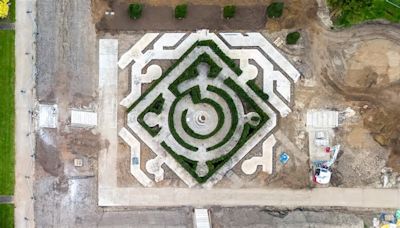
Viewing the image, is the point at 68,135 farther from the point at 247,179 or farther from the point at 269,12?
the point at 269,12

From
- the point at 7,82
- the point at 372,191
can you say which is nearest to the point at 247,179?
the point at 372,191

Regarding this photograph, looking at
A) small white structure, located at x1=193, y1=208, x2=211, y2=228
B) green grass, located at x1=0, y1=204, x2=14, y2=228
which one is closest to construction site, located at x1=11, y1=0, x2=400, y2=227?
small white structure, located at x1=193, y1=208, x2=211, y2=228

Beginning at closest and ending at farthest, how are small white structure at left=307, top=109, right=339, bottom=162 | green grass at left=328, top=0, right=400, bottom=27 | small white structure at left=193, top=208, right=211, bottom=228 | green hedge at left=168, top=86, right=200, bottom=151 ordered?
green grass at left=328, top=0, right=400, bottom=27 < small white structure at left=193, top=208, right=211, bottom=228 < small white structure at left=307, top=109, right=339, bottom=162 < green hedge at left=168, top=86, right=200, bottom=151

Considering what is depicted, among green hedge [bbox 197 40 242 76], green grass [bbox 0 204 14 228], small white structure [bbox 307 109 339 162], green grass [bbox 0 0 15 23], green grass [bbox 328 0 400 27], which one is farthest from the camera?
green grass [bbox 0 0 15 23]

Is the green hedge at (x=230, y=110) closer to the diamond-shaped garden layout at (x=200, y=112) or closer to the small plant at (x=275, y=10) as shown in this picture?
the diamond-shaped garden layout at (x=200, y=112)

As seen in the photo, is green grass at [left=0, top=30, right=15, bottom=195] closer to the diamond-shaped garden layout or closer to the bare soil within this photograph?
the bare soil

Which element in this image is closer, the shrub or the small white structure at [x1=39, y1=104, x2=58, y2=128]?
the shrub

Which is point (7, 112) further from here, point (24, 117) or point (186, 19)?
point (186, 19)

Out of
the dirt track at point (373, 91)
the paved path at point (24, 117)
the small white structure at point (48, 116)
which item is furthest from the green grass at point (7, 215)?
the dirt track at point (373, 91)
